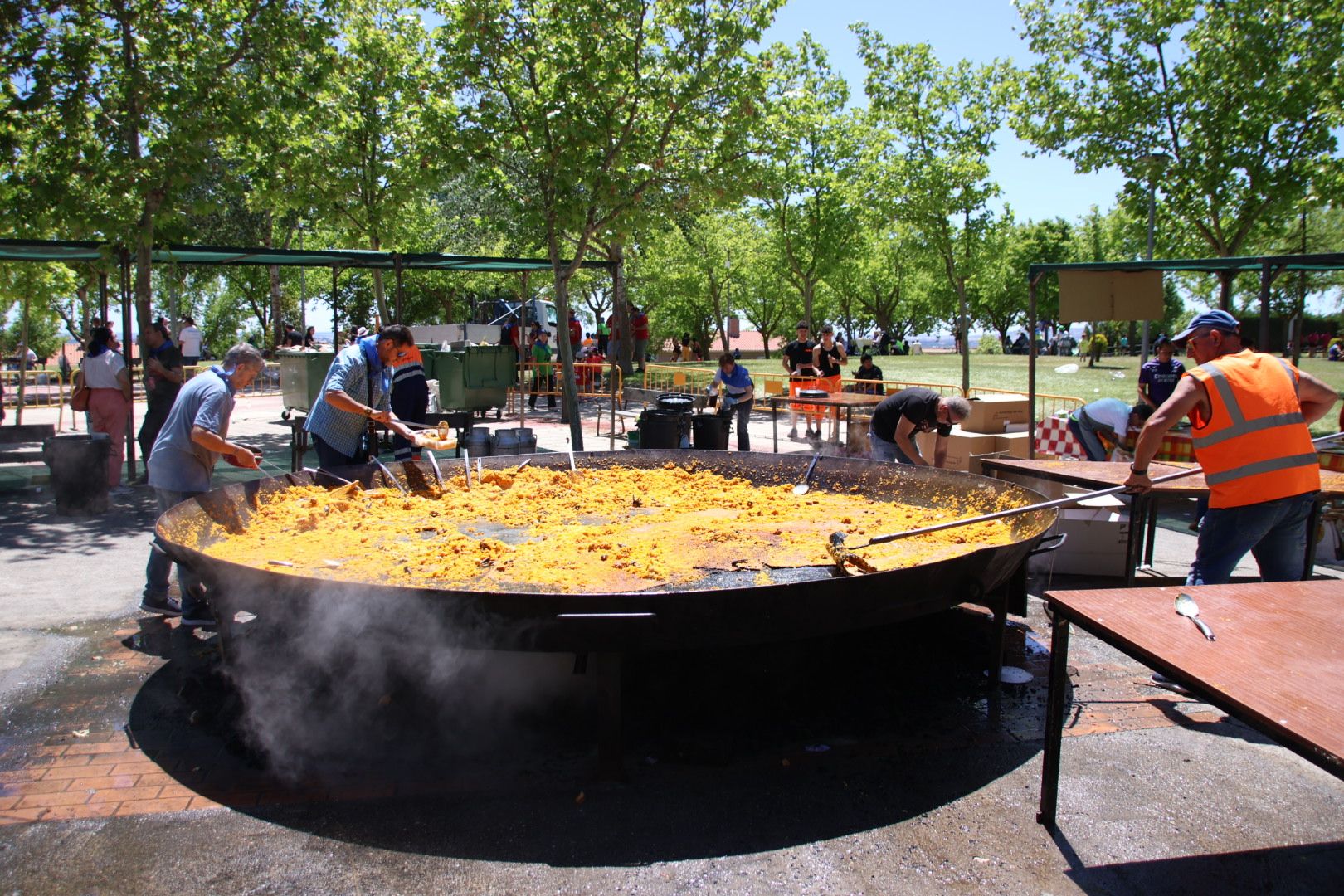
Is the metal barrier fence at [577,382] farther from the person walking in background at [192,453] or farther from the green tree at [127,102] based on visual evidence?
the person walking in background at [192,453]

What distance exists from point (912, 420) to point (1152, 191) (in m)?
9.35

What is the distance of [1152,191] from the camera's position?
44.6 ft

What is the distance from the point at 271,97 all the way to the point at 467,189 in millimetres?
26145

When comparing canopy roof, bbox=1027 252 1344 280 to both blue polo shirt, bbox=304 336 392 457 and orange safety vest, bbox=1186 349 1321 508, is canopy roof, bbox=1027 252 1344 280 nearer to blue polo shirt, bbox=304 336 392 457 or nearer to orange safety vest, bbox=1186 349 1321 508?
orange safety vest, bbox=1186 349 1321 508

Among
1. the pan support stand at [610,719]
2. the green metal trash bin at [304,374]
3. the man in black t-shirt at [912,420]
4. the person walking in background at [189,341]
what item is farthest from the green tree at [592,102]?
the person walking in background at [189,341]

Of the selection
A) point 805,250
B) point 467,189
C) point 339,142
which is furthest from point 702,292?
point 339,142

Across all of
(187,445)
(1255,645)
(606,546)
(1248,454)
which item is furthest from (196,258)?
(1255,645)

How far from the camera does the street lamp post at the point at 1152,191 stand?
13195mm

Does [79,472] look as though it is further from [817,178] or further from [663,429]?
[817,178]

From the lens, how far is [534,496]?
564cm

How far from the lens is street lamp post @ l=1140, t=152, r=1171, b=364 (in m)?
13.2

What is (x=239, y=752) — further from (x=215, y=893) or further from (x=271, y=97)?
(x=271, y=97)

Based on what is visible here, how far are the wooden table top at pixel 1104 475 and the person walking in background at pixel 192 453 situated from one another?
5.00m

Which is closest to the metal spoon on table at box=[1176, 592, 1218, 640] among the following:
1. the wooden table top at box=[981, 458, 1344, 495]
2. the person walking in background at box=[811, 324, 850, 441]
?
the wooden table top at box=[981, 458, 1344, 495]
